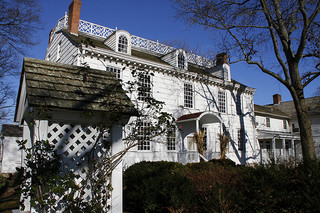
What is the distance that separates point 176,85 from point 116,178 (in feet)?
47.5

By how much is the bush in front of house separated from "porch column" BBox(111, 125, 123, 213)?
68.5 inches

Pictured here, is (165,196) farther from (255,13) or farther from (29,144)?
(255,13)

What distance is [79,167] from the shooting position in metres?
4.34

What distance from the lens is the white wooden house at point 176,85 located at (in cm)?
1556

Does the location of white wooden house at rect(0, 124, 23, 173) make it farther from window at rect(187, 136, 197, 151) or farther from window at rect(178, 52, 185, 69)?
window at rect(178, 52, 185, 69)

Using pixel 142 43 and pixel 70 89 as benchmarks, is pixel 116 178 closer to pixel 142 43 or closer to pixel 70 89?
pixel 70 89

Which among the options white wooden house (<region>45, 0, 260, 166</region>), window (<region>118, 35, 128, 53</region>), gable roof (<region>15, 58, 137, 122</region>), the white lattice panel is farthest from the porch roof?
the white lattice panel

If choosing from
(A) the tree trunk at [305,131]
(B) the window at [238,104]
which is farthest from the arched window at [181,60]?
(A) the tree trunk at [305,131]

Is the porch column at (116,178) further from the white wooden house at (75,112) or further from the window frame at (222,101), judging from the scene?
Result: the window frame at (222,101)

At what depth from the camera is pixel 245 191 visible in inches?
196

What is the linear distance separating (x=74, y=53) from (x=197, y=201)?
1177 centimetres

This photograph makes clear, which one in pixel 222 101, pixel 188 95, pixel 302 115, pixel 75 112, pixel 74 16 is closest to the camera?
pixel 75 112

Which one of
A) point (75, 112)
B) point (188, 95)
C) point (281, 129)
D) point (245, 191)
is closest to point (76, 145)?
point (75, 112)

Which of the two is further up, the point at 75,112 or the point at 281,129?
the point at 281,129
